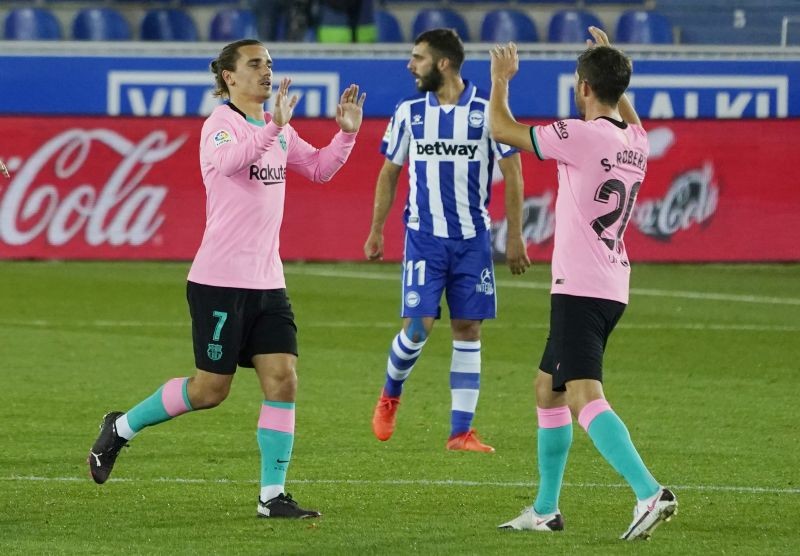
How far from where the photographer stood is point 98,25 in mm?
21891

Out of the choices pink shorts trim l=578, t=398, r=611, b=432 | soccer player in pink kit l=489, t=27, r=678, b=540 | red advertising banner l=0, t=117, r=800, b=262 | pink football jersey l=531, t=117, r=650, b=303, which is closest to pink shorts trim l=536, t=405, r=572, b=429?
soccer player in pink kit l=489, t=27, r=678, b=540

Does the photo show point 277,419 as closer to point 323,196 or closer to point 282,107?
point 282,107

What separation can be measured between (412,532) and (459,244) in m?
2.58

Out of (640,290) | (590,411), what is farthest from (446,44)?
(640,290)

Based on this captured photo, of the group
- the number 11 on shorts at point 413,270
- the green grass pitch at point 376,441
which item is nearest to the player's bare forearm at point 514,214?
the number 11 on shorts at point 413,270

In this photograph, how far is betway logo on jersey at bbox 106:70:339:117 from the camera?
2020 centimetres

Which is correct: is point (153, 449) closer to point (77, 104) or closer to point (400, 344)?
point (400, 344)

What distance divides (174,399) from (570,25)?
1655 cm

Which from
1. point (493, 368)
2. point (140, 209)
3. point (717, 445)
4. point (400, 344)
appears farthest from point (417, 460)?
point (140, 209)

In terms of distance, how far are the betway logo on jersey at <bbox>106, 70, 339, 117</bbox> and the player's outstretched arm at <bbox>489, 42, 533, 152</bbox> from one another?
1434 centimetres

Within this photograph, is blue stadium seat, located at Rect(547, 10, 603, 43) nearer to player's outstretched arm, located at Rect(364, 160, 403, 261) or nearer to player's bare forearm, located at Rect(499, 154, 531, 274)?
player's outstretched arm, located at Rect(364, 160, 403, 261)

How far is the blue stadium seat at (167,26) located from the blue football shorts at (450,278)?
14.3 metres

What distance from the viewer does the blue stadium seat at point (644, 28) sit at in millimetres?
22172

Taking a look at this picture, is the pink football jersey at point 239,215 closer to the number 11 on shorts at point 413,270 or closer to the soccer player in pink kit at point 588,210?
the soccer player in pink kit at point 588,210
